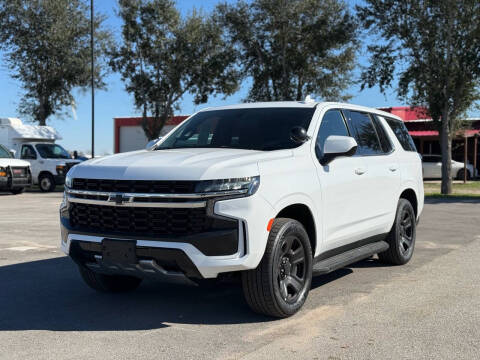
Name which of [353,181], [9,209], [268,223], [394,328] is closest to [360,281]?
[353,181]

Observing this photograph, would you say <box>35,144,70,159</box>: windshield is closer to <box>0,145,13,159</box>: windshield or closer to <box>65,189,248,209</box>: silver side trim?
<box>0,145,13,159</box>: windshield

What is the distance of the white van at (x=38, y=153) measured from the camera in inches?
978

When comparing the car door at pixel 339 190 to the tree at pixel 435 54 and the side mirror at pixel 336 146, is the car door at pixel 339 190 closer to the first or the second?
the side mirror at pixel 336 146

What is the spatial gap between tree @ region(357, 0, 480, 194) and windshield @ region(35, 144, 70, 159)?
12.7 meters

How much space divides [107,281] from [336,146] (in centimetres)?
254

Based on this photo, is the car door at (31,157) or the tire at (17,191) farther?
the car door at (31,157)

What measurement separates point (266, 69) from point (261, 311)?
28164 mm

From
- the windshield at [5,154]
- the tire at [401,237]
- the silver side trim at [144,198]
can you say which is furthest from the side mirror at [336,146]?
the windshield at [5,154]

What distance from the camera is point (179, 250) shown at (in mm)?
4629

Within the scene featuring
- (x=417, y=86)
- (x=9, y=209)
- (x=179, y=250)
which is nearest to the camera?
(x=179, y=250)

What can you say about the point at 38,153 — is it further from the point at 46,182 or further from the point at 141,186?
the point at 141,186

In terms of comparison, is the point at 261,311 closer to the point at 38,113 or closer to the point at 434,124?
the point at 434,124

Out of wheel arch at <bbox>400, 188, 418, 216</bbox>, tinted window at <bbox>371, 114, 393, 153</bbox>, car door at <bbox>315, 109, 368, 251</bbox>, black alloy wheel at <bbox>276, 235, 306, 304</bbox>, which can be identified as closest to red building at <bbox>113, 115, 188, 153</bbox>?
wheel arch at <bbox>400, 188, 418, 216</bbox>

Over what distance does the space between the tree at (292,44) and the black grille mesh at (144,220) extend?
26.9 metres
